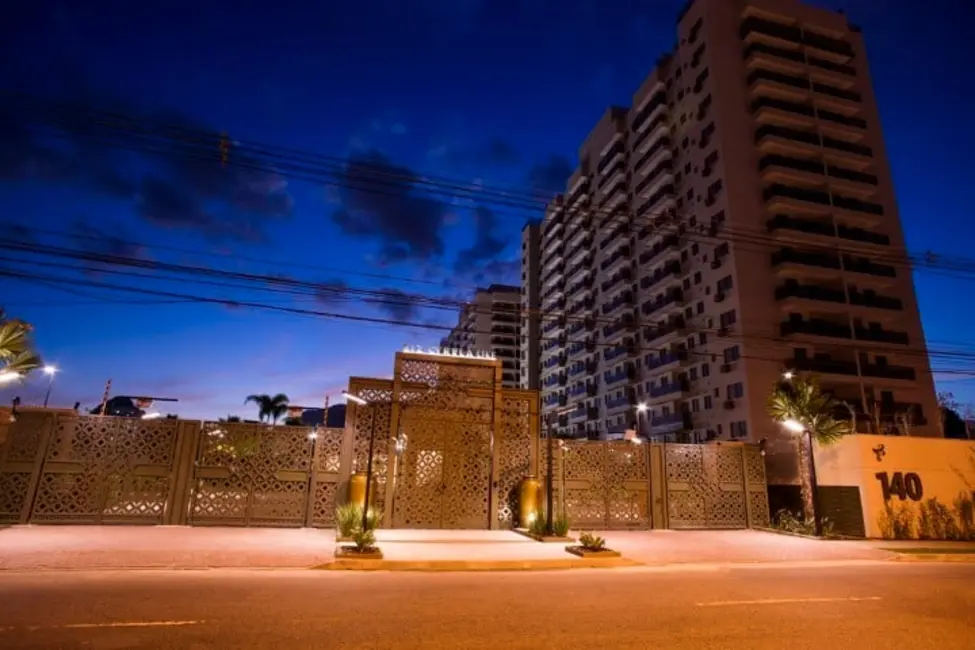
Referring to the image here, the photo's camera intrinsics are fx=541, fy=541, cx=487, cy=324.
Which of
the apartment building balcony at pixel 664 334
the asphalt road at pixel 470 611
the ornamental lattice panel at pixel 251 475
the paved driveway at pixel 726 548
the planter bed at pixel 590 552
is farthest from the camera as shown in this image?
the apartment building balcony at pixel 664 334

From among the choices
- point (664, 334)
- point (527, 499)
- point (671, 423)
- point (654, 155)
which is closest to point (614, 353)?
point (664, 334)

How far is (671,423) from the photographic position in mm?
57375

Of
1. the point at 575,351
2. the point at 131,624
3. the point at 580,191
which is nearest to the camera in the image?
the point at 131,624

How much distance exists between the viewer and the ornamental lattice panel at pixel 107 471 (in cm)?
1414

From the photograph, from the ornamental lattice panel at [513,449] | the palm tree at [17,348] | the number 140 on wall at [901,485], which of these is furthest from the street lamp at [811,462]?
the palm tree at [17,348]

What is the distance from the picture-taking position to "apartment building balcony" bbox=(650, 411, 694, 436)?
55594 millimetres

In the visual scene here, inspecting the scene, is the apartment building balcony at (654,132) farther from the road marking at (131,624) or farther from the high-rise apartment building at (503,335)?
the road marking at (131,624)

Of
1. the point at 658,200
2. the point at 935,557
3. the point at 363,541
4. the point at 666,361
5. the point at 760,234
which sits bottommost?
the point at 935,557

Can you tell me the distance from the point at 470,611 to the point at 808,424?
49.2 ft

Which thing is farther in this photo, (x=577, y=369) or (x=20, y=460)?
(x=577, y=369)

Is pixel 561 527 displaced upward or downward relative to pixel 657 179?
downward

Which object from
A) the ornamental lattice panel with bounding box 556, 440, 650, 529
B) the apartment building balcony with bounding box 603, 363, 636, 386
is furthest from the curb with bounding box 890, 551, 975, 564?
the apartment building balcony with bounding box 603, 363, 636, 386

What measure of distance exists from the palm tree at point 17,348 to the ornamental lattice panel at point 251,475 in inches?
170

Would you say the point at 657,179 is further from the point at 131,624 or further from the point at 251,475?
the point at 131,624
